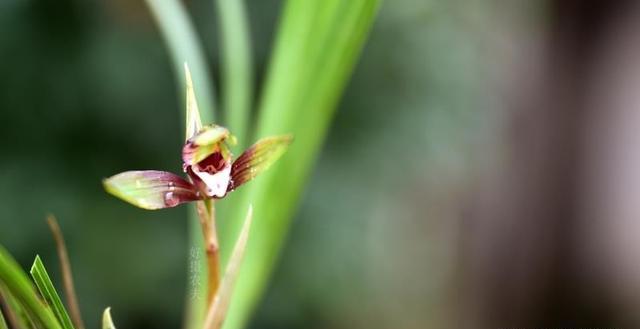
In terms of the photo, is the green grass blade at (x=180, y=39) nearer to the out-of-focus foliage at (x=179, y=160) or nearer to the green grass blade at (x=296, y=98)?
the green grass blade at (x=296, y=98)

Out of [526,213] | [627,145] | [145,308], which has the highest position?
[627,145]

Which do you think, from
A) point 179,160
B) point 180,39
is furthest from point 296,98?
point 179,160

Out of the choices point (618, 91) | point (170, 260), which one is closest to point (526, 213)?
point (618, 91)

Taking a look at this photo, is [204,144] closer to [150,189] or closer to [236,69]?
[150,189]

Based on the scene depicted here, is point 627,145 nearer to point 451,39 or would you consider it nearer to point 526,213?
point 526,213

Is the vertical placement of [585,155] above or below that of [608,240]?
above

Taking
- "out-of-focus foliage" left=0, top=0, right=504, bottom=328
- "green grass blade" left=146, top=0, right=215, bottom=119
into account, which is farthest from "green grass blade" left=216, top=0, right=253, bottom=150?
"out-of-focus foliage" left=0, top=0, right=504, bottom=328

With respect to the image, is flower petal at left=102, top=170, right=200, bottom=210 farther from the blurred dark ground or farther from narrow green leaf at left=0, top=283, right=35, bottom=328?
the blurred dark ground
